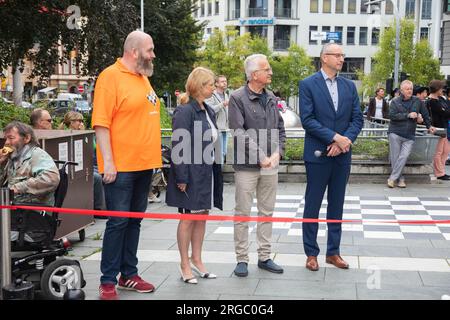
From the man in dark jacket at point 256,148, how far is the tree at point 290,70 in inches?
2255

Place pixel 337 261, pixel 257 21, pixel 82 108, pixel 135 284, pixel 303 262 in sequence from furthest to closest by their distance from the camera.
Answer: pixel 257 21, pixel 82 108, pixel 303 262, pixel 337 261, pixel 135 284

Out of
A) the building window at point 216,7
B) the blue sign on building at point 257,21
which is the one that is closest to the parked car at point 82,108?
the blue sign on building at point 257,21

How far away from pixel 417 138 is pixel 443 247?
16.1 ft

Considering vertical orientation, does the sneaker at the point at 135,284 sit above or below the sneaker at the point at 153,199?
above

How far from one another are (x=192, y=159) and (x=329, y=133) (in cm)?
127

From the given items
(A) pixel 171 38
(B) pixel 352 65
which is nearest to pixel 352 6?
(B) pixel 352 65

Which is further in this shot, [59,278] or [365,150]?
[365,150]

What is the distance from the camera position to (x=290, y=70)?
206ft

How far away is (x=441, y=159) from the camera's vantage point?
11.9 metres

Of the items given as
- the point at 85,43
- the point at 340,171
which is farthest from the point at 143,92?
the point at 85,43

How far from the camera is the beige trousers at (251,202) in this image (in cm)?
570

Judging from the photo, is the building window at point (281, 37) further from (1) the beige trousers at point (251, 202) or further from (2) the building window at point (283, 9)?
(1) the beige trousers at point (251, 202)

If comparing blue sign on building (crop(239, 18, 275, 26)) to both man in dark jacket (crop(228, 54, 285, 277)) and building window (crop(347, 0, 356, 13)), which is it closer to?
building window (crop(347, 0, 356, 13))

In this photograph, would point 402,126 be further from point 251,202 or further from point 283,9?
point 283,9
